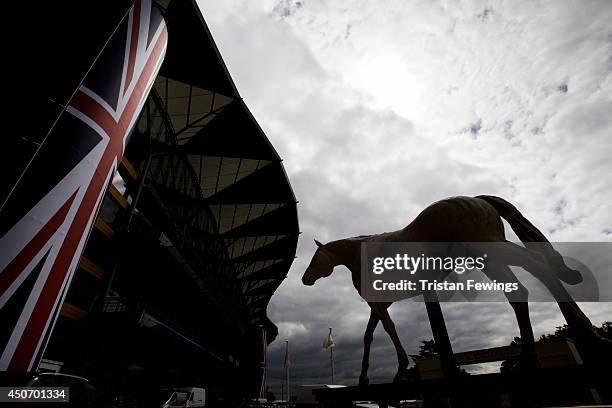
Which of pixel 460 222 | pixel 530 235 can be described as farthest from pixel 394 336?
pixel 530 235

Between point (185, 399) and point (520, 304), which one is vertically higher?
point (520, 304)

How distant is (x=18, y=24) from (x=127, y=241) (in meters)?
9.22

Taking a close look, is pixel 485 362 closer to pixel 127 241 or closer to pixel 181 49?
pixel 127 241

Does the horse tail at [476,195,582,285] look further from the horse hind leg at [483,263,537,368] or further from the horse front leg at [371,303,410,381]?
the horse front leg at [371,303,410,381]

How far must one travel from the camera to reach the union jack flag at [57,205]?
2.92 m

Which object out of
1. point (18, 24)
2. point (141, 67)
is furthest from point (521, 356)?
point (18, 24)

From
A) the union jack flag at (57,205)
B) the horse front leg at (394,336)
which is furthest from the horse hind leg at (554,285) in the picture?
the union jack flag at (57,205)

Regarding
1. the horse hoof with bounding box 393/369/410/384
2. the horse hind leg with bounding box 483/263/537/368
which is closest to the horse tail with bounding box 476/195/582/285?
the horse hind leg with bounding box 483/263/537/368

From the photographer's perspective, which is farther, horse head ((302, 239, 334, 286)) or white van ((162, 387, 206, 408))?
white van ((162, 387, 206, 408))

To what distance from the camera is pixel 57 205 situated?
3.26 meters

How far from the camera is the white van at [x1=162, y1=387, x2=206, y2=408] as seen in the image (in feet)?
46.0

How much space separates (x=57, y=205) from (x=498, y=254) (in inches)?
157

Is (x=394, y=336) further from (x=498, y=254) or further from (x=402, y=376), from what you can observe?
(x=498, y=254)

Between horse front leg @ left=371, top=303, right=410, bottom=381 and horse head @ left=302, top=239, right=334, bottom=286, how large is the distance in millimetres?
835
